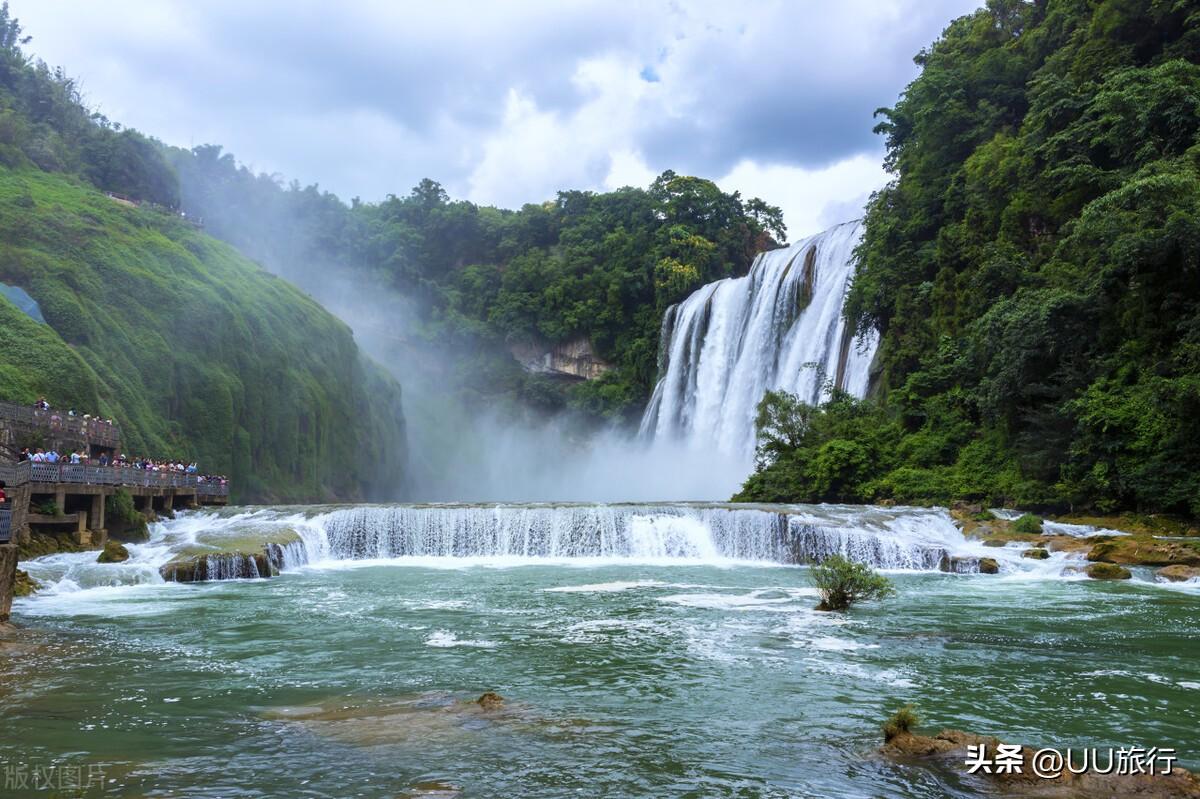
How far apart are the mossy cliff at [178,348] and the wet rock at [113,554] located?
7.42 m

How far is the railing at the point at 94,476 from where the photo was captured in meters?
18.9

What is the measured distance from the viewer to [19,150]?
44.0 metres

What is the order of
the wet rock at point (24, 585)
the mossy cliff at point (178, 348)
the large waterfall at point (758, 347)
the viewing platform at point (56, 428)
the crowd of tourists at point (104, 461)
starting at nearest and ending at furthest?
the wet rock at point (24, 585), the crowd of tourists at point (104, 461), the viewing platform at point (56, 428), the mossy cliff at point (178, 348), the large waterfall at point (758, 347)

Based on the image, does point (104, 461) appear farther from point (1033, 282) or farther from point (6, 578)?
point (1033, 282)

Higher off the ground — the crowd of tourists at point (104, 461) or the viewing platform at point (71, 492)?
the crowd of tourists at point (104, 461)

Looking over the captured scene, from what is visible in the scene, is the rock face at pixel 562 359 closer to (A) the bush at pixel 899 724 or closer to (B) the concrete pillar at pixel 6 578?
(B) the concrete pillar at pixel 6 578

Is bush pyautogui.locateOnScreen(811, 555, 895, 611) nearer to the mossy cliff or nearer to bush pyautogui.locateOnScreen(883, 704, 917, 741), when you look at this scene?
bush pyautogui.locateOnScreen(883, 704, 917, 741)

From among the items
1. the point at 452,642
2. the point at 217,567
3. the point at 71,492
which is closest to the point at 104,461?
the point at 71,492

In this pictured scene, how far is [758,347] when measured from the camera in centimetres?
4262

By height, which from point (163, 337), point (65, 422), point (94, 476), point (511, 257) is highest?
point (511, 257)

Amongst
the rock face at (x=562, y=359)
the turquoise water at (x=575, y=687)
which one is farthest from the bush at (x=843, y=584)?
the rock face at (x=562, y=359)

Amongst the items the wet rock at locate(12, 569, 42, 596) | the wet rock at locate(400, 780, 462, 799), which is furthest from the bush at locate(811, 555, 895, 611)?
the wet rock at locate(12, 569, 42, 596)

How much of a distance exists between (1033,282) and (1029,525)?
31.0 ft

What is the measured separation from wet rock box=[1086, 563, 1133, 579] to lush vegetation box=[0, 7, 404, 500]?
1095 inches
